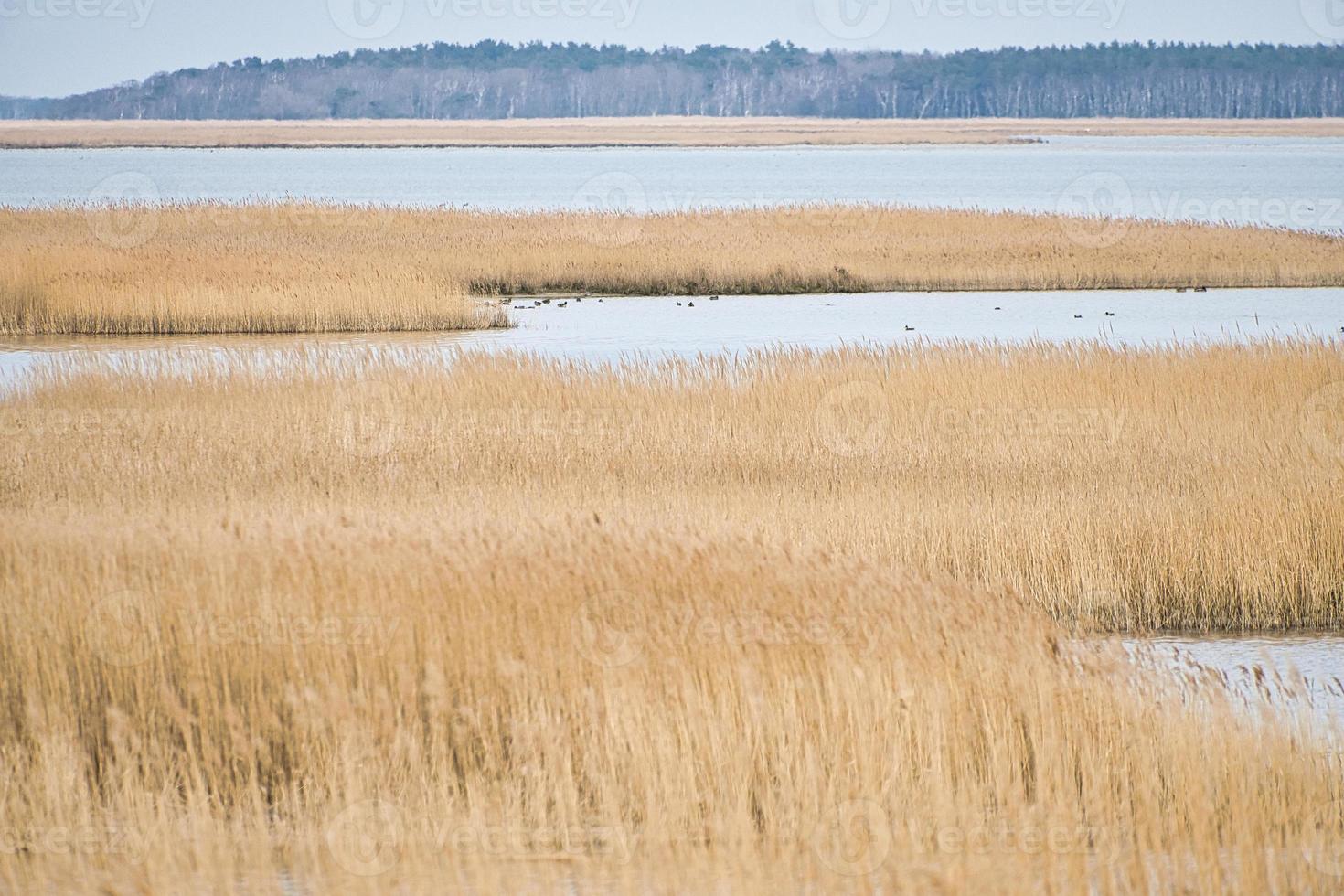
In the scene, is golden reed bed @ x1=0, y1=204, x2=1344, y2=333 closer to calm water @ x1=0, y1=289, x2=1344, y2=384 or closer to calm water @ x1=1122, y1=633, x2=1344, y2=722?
calm water @ x1=0, y1=289, x2=1344, y2=384

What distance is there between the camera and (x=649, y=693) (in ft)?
21.3

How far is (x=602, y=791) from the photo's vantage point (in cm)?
587

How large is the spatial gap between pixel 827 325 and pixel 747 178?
76.7 meters

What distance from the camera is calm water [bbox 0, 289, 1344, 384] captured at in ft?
68.8

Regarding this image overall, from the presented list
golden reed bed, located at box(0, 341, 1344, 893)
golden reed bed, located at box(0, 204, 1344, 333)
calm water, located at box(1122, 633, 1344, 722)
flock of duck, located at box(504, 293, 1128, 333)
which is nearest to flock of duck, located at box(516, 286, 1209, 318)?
flock of duck, located at box(504, 293, 1128, 333)

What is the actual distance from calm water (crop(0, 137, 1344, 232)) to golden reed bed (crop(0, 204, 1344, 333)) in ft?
45.5

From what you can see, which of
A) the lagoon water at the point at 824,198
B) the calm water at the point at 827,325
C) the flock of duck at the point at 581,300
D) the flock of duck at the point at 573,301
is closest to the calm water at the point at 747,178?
the lagoon water at the point at 824,198

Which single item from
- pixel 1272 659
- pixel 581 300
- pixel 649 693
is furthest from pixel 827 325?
pixel 649 693

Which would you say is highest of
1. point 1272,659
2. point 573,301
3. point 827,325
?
point 573,301

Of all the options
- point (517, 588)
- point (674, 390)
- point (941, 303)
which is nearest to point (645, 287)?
point (941, 303)

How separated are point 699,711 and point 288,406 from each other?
28.2ft

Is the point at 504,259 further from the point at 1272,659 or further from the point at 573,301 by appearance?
the point at 1272,659

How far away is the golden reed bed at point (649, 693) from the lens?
5531 mm

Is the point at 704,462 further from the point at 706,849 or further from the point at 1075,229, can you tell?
the point at 1075,229
